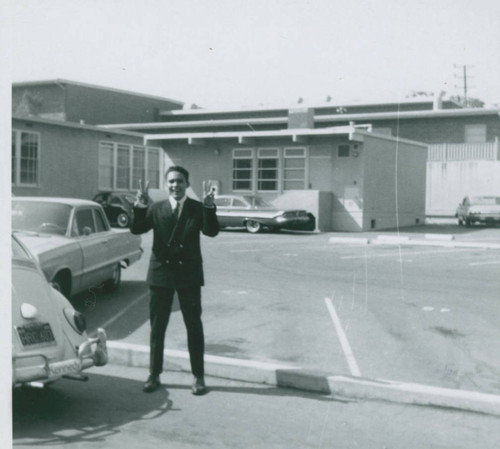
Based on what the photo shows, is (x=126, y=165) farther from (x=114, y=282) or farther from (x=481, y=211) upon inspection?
(x=114, y=282)

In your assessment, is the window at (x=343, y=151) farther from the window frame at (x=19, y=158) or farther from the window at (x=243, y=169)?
the window frame at (x=19, y=158)

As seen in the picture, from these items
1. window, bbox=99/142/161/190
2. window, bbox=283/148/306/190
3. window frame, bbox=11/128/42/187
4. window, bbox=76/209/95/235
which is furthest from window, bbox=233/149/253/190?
window, bbox=76/209/95/235

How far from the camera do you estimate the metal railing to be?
36.0 meters

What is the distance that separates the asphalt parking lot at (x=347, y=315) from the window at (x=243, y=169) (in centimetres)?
1371

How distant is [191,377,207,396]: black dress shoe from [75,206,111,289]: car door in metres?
3.87

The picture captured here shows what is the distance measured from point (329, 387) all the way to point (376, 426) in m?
0.83

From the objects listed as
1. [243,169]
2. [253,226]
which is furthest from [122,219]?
[243,169]

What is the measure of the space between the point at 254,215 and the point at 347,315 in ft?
51.4

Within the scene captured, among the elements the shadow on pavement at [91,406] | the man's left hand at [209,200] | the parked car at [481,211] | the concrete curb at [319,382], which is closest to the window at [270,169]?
the parked car at [481,211]

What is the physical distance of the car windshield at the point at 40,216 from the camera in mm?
9312

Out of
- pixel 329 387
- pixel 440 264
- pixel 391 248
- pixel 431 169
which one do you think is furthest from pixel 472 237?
pixel 329 387

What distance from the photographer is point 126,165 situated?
32688mm

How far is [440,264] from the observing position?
15469mm

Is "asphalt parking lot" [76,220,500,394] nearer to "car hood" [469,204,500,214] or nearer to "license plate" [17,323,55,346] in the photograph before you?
"license plate" [17,323,55,346]
